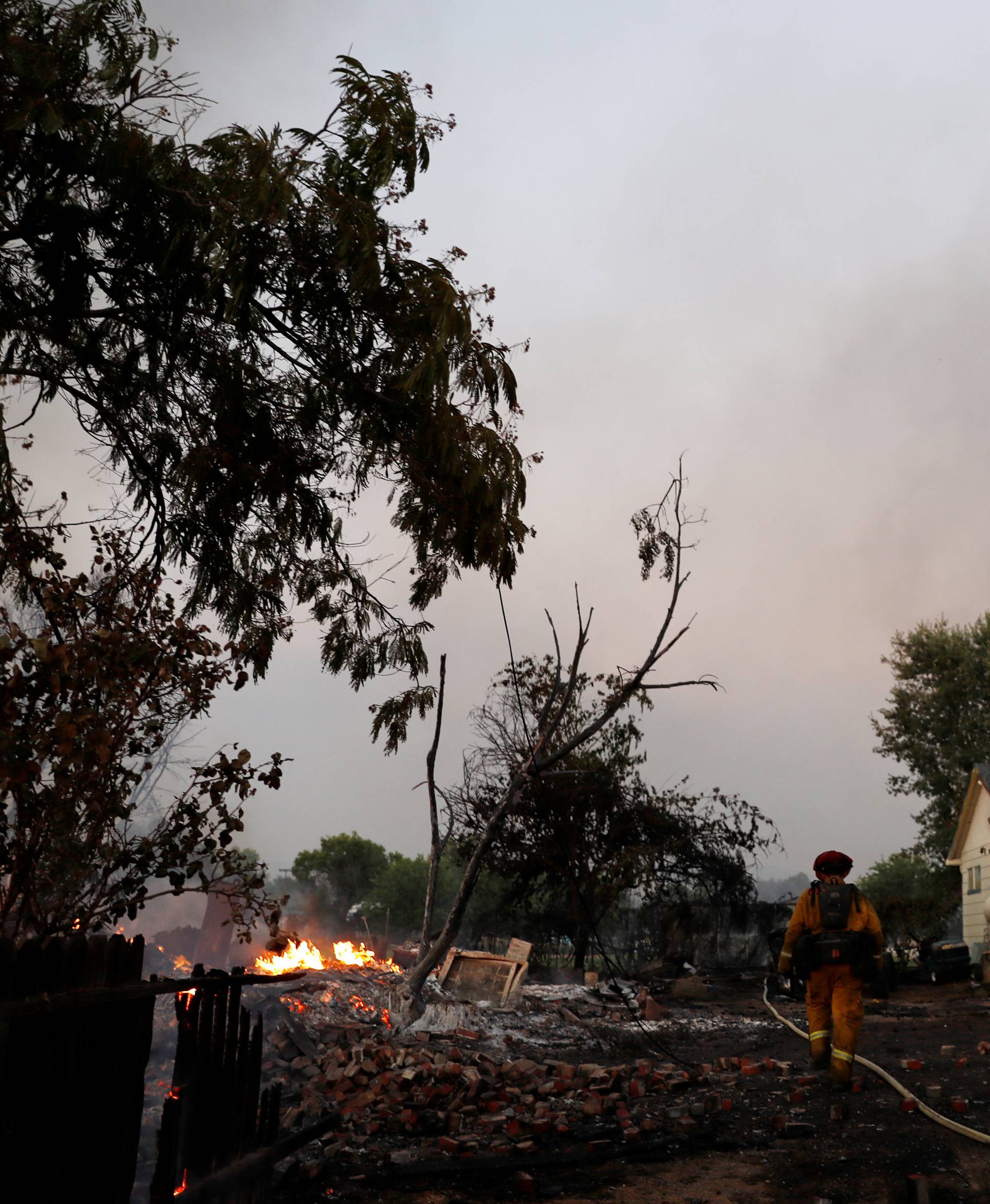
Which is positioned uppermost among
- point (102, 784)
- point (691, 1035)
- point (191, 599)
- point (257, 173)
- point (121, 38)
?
point (121, 38)

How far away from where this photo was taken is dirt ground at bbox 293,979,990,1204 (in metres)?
5.75

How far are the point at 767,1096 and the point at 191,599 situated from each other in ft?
22.0

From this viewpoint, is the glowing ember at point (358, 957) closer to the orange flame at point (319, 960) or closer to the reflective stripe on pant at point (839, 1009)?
the orange flame at point (319, 960)

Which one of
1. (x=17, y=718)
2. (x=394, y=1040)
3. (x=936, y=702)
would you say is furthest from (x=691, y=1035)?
(x=936, y=702)

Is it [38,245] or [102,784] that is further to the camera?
[38,245]

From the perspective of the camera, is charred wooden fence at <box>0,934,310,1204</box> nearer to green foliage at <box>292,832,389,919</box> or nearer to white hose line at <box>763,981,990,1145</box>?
white hose line at <box>763,981,990,1145</box>

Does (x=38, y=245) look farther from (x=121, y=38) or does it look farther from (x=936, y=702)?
(x=936, y=702)

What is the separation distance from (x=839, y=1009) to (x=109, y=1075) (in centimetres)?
678

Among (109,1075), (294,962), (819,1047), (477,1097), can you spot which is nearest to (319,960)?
(294,962)

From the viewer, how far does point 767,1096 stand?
28.2 ft

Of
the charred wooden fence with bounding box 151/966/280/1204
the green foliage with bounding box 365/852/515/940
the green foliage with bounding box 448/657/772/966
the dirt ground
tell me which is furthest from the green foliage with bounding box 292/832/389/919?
the charred wooden fence with bounding box 151/966/280/1204

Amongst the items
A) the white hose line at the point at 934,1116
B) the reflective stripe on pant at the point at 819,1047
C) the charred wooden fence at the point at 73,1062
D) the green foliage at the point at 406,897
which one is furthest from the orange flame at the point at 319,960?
the green foliage at the point at 406,897

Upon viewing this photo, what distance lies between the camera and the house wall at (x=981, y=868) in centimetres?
2553

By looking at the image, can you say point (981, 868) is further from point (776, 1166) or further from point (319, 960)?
point (776, 1166)
